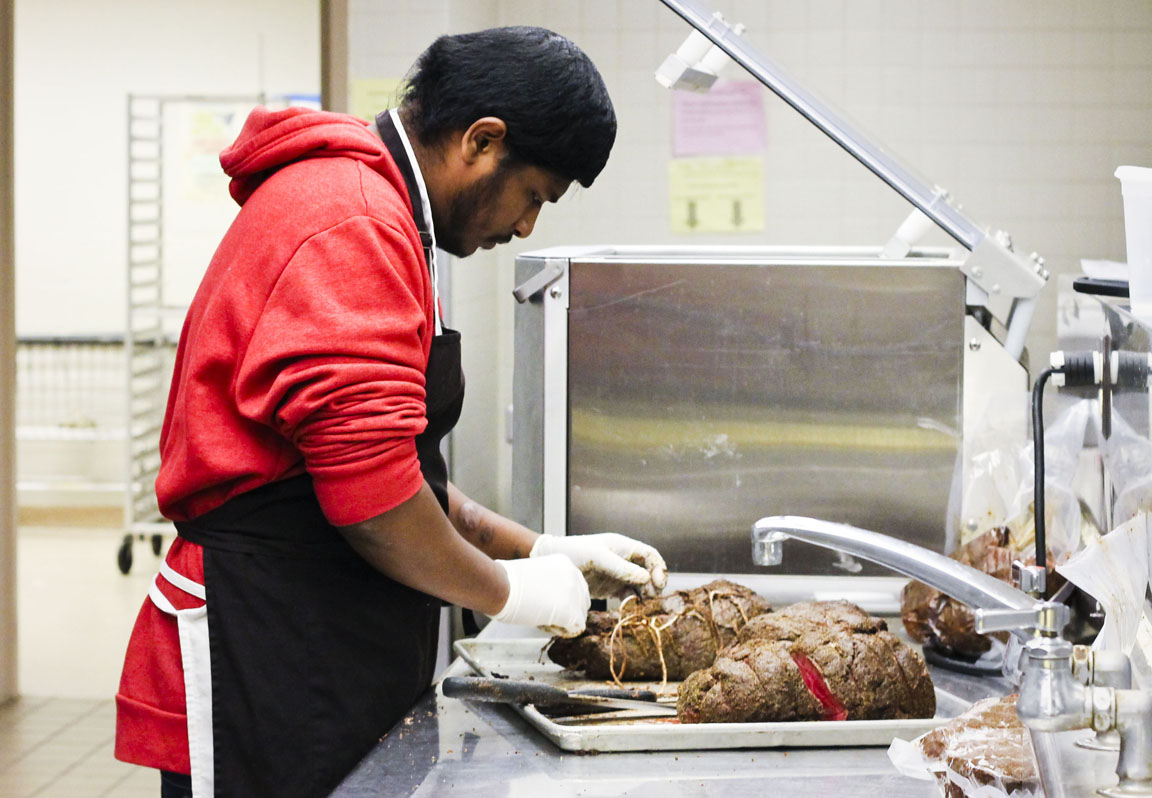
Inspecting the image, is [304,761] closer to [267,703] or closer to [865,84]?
[267,703]

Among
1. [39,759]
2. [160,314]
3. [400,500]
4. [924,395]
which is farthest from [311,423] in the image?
[160,314]

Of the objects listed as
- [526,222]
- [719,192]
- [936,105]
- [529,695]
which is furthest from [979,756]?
[936,105]

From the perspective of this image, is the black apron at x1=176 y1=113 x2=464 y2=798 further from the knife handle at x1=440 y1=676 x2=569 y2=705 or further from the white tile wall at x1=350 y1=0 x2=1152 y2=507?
the white tile wall at x1=350 y1=0 x2=1152 y2=507

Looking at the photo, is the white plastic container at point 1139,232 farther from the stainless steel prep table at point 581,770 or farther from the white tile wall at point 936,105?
the white tile wall at point 936,105

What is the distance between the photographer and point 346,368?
3.76ft

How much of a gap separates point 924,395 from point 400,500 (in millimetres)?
887

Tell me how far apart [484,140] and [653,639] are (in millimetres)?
665

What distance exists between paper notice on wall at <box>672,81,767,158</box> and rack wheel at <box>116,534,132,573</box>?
328cm

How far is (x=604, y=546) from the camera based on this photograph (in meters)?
1.66

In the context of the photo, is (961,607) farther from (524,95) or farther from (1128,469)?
(524,95)

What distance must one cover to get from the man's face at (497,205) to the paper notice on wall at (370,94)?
47.6 inches

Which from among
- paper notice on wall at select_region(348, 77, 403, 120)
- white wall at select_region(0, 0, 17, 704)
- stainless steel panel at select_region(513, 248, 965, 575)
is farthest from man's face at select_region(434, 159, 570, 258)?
white wall at select_region(0, 0, 17, 704)

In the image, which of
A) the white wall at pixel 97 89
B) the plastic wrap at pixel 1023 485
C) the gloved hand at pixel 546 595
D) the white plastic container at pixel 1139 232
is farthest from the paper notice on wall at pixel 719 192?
the white wall at pixel 97 89

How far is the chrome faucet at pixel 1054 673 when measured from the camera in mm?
843
